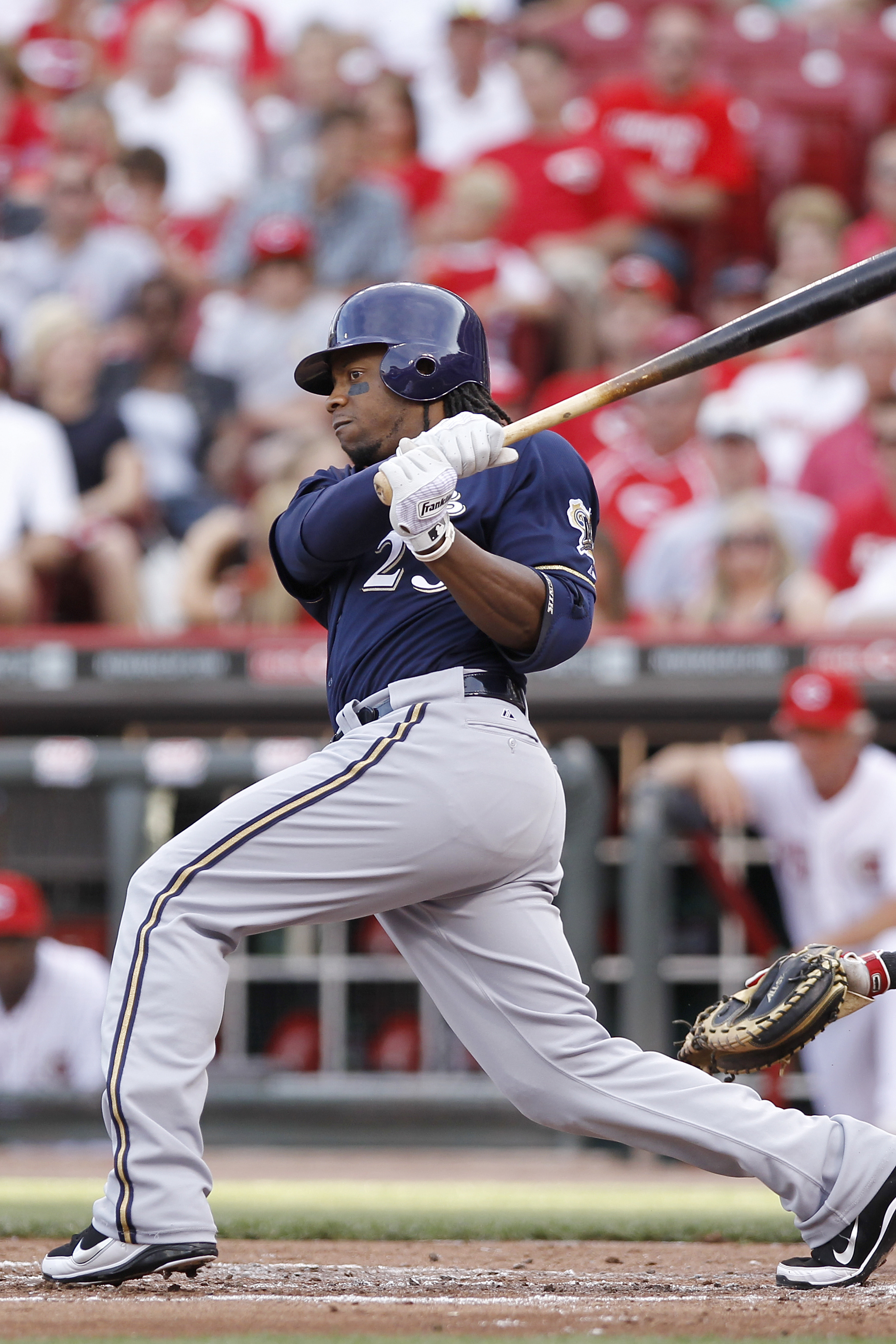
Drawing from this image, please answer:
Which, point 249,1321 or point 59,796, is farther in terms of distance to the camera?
point 59,796

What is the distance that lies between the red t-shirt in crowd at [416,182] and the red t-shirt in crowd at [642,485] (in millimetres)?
2569

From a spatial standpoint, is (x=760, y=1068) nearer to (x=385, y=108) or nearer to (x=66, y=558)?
(x=66, y=558)

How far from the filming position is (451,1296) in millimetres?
2965

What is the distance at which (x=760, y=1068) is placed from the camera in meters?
3.07

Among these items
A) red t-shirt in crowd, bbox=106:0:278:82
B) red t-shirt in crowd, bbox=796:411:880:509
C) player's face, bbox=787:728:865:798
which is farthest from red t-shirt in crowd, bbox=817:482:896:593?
red t-shirt in crowd, bbox=106:0:278:82

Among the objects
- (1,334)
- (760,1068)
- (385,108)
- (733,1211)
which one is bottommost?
(733,1211)

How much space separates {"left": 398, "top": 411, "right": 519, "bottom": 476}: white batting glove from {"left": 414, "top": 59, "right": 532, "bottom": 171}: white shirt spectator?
7610 millimetres

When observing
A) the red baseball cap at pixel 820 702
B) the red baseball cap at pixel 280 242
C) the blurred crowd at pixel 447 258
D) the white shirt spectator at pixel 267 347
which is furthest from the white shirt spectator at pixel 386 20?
the red baseball cap at pixel 820 702

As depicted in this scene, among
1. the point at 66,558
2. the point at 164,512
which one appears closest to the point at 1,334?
the point at 164,512

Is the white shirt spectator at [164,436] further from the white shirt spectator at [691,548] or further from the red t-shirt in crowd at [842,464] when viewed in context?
the red t-shirt in crowd at [842,464]

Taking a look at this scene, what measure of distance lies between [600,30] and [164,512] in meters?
4.74

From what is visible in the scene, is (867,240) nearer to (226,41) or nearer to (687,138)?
(687,138)

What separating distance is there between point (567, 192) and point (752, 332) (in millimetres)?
6495

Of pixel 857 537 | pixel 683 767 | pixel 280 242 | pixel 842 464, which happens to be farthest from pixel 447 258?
pixel 683 767
